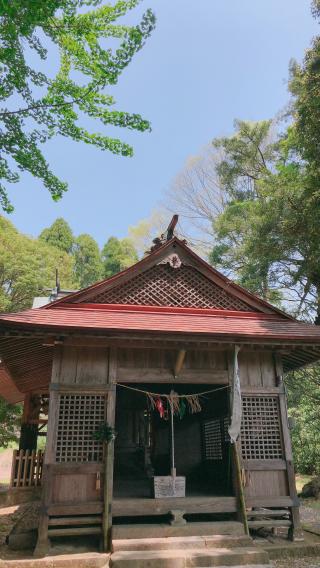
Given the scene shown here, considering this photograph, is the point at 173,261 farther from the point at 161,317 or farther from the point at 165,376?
the point at 165,376

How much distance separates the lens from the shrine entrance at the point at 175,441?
32.2 ft

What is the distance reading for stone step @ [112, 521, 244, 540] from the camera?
21.8 feet

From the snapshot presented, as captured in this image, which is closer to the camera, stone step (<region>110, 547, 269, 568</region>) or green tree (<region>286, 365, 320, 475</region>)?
stone step (<region>110, 547, 269, 568</region>)

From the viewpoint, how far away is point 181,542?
6.52 m

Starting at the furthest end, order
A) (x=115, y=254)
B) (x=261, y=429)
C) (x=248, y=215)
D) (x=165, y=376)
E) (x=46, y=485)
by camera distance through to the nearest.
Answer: (x=115, y=254) → (x=248, y=215) → (x=261, y=429) → (x=165, y=376) → (x=46, y=485)

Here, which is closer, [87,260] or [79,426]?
[79,426]

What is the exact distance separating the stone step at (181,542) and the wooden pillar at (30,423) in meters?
7.27

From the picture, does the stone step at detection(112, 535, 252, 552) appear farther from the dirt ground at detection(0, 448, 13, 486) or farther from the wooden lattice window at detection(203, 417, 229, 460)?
the dirt ground at detection(0, 448, 13, 486)

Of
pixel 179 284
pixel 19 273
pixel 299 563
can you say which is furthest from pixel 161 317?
pixel 19 273

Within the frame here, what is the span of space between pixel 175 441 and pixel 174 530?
5.78 m

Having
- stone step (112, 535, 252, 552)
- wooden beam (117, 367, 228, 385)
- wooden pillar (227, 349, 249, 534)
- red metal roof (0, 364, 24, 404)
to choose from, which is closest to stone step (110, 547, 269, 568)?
stone step (112, 535, 252, 552)

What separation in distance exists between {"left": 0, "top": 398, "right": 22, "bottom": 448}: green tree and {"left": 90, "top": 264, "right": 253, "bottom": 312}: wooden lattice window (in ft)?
31.6

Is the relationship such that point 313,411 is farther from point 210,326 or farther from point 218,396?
point 210,326

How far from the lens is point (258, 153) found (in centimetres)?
2498
